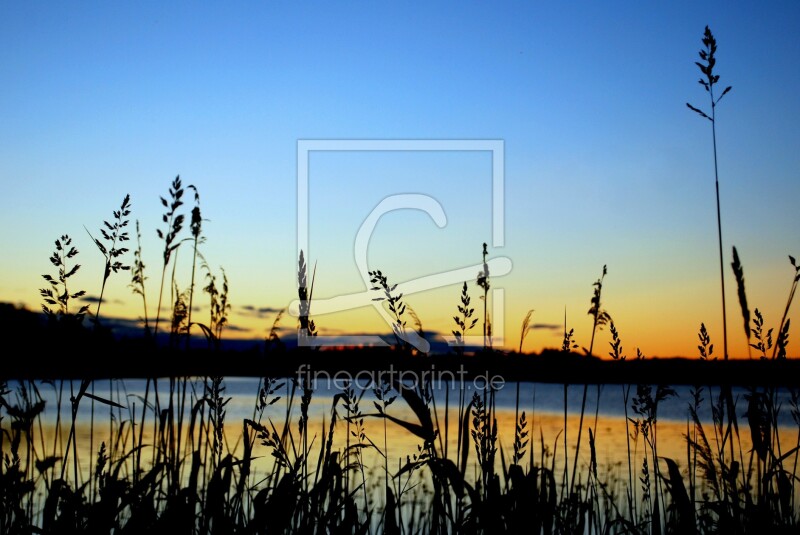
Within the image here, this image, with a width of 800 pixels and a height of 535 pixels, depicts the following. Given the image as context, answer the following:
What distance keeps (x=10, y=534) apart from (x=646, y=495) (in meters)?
3.45

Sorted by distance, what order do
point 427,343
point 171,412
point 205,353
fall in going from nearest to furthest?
point 427,343 < point 171,412 < point 205,353

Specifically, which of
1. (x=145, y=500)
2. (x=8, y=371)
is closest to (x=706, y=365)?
(x=145, y=500)

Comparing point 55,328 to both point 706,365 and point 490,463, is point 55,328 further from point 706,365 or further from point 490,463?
point 706,365

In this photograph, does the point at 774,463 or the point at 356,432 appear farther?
the point at 356,432

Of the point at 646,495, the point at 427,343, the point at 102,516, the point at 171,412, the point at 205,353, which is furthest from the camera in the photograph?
the point at 646,495

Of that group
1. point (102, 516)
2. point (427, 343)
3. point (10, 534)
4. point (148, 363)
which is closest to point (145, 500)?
point (102, 516)

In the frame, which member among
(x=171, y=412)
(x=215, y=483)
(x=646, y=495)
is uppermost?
(x=171, y=412)

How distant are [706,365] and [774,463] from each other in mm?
929

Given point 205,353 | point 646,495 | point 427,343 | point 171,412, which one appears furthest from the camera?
point 646,495

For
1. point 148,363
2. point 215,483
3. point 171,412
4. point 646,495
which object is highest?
point 148,363

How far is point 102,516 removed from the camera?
2.91m

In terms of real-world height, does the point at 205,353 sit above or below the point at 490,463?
above

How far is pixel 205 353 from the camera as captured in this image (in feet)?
13.1

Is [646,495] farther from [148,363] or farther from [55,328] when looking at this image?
[55,328]
